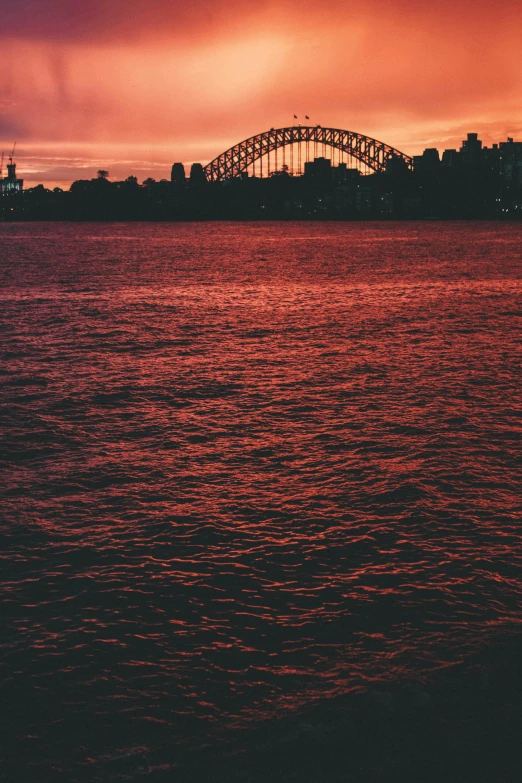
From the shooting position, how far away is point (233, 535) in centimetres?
1412

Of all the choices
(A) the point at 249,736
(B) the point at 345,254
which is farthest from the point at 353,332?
(B) the point at 345,254

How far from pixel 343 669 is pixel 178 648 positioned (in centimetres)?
223

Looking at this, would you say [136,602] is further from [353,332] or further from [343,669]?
[353,332]

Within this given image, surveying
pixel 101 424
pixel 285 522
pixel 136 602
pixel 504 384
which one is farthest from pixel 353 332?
pixel 136 602

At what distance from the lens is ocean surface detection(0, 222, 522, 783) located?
9828 mm

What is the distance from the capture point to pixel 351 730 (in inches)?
363

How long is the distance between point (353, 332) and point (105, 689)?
101ft

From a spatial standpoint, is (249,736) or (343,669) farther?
(343,669)

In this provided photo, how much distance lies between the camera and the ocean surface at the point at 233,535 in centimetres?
983

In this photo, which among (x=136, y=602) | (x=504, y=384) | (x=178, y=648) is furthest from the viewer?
(x=504, y=384)

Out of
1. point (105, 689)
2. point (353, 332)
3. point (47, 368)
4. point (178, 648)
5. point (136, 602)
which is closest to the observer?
point (105, 689)

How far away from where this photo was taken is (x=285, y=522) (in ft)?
48.1

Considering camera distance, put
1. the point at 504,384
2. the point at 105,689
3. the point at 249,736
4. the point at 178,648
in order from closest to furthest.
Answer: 1. the point at 249,736
2. the point at 105,689
3. the point at 178,648
4. the point at 504,384

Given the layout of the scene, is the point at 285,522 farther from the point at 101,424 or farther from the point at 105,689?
the point at 101,424
